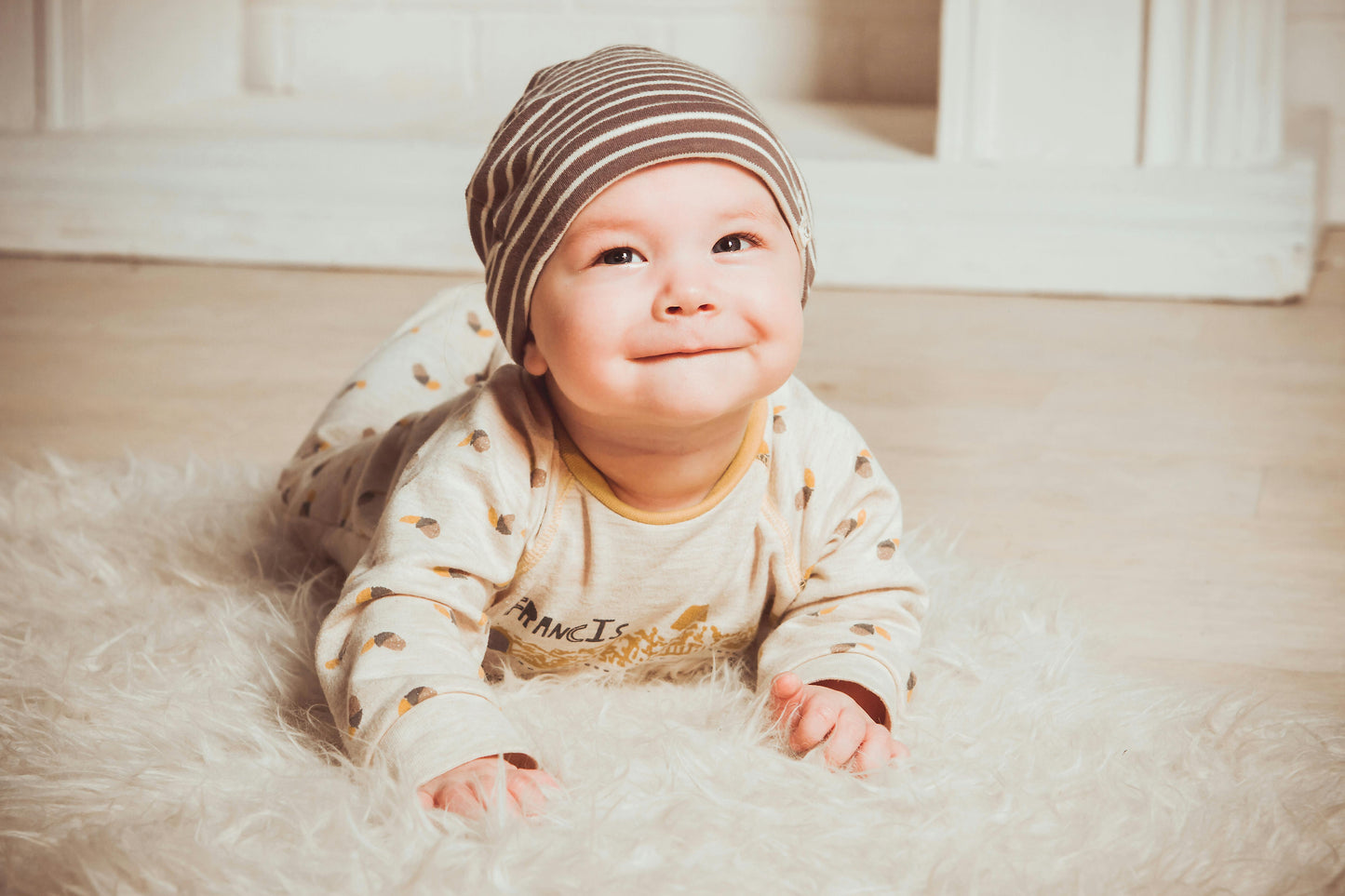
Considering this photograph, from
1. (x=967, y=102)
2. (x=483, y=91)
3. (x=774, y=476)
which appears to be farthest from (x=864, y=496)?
(x=483, y=91)

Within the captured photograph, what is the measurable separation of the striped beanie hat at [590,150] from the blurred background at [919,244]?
407 mm

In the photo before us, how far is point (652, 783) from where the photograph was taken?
664 millimetres

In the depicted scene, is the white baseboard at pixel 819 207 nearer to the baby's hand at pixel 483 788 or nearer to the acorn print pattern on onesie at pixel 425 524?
the acorn print pattern on onesie at pixel 425 524

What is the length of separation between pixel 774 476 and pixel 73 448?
30.9 inches

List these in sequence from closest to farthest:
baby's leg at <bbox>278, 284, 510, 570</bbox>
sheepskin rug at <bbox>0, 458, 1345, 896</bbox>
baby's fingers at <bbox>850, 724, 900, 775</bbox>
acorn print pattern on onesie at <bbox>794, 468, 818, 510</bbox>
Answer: sheepskin rug at <bbox>0, 458, 1345, 896</bbox>
baby's fingers at <bbox>850, 724, 900, 775</bbox>
acorn print pattern on onesie at <bbox>794, 468, 818, 510</bbox>
baby's leg at <bbox>278, 284, 510, 570</bbox>

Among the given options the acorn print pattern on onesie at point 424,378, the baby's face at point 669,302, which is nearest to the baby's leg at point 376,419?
the acorn print pattern on onesie at point 424,378

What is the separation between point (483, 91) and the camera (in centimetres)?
286

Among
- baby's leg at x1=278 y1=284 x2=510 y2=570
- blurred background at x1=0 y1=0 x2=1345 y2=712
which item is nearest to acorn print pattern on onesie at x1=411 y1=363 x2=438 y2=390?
baby's leg at x1=278 y1=284 x2=510 y2=570

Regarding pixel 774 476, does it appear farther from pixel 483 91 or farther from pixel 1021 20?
pixel 483 91

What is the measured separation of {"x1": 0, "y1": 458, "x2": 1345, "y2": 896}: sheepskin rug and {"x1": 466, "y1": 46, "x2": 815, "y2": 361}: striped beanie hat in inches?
9.9

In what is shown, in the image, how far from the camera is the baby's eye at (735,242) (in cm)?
72

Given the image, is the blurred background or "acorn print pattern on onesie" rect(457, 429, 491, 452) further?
the blurred background

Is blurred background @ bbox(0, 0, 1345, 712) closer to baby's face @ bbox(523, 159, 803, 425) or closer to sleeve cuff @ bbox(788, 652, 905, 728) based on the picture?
sleeve cuff @ bbox(788, 652, 905, 728)

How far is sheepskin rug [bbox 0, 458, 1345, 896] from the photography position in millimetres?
587
